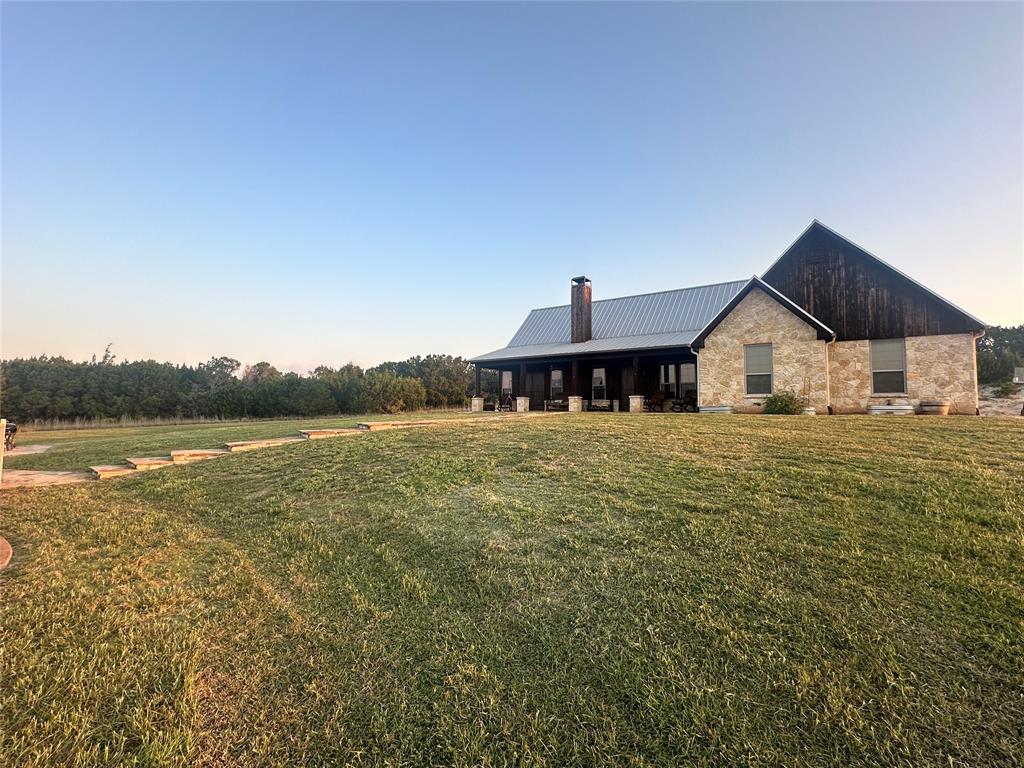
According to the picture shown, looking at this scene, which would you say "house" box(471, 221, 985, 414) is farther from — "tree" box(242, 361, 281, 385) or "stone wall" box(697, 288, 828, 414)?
"tree" box(242, 361, 281, 385)

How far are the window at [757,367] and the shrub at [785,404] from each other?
0.61 m

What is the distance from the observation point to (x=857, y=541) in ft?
13.3

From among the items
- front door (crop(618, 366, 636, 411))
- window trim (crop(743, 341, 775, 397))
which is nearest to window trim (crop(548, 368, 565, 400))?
front door (crop(618, 366, 636, 411))

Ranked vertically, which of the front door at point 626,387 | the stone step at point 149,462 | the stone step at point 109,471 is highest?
the front door at point 626,387

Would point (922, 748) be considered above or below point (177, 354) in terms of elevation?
below

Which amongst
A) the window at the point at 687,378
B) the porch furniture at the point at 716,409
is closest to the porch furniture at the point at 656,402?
the window at the point at 687,378

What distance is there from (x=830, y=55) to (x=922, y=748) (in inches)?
640

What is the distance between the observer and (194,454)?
10.0m

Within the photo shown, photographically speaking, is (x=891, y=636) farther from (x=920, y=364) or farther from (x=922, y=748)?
(x=920, y=364)

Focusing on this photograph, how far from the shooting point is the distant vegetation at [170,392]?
2745 centimetres

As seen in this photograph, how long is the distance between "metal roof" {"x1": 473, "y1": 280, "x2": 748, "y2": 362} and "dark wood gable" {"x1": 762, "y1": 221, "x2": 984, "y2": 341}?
365 centimetres

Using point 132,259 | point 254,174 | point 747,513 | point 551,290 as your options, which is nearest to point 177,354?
point 132,259

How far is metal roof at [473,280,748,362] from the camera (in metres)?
20.6

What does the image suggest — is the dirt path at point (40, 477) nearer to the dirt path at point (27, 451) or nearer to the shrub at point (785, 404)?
the dirt path at point (27, 451)
